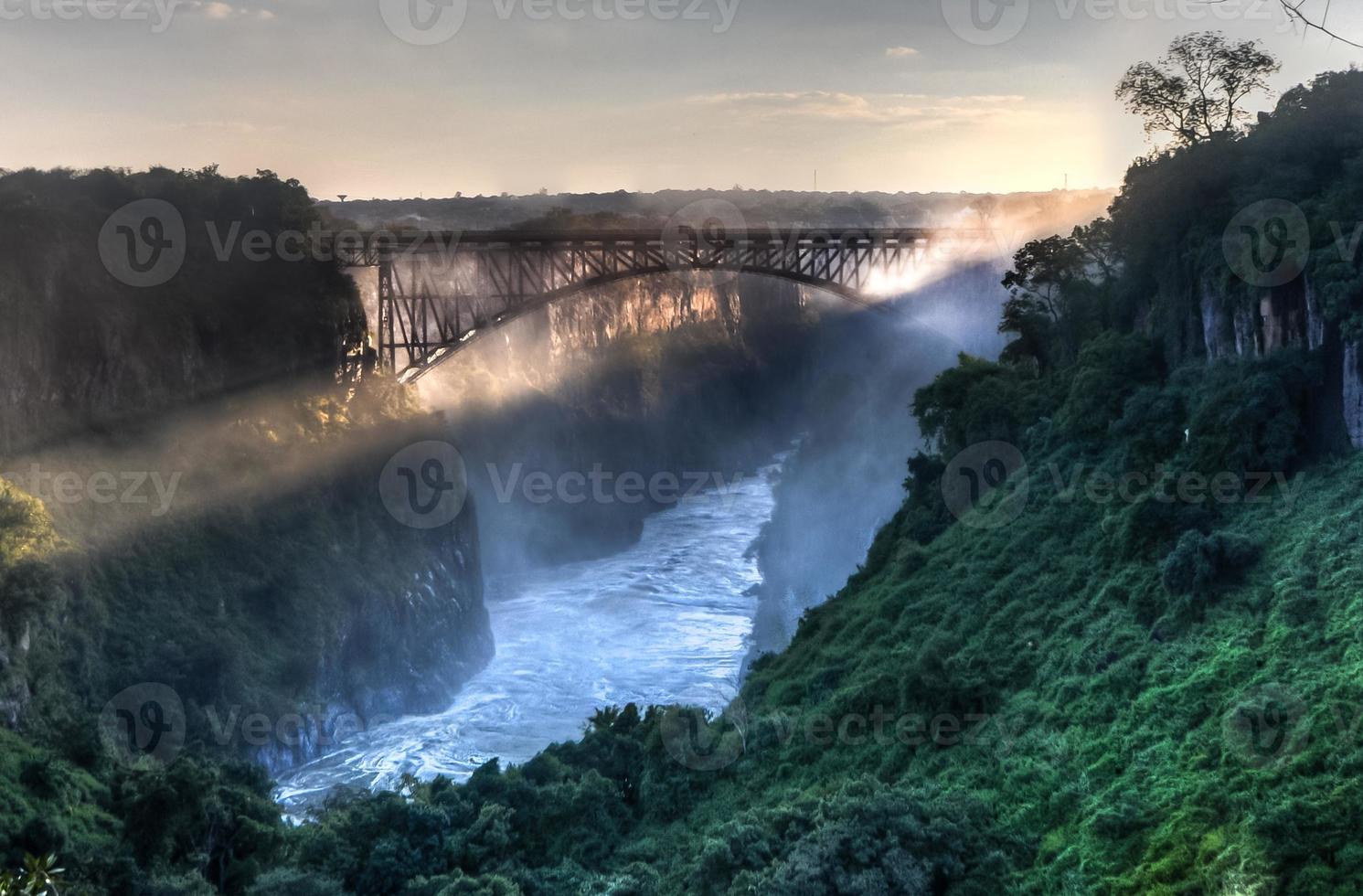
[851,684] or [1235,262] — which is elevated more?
[1235,262]

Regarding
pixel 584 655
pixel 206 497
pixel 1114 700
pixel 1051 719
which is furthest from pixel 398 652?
pixel 1114 700

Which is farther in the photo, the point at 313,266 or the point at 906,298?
the point at 906,298

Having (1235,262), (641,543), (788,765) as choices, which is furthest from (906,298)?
(788,765)

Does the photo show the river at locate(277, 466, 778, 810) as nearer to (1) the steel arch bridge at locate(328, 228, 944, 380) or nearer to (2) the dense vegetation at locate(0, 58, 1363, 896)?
(2) the dense vegetation at locate(0, 58, 1363, 896)

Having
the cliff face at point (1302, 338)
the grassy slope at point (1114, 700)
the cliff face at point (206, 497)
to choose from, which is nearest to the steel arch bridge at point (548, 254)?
the cliff face at point (206, 497)

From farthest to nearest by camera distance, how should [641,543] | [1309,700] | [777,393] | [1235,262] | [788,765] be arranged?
[777,393] < [641,543] < [1235,262] < [788,765] < [1309,700]

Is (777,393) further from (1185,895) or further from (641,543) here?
(1185,895)

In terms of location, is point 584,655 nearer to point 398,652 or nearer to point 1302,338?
point 398,652
